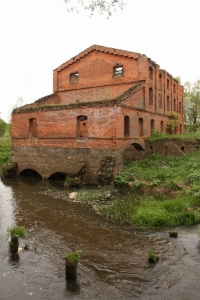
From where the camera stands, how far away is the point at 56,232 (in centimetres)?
942

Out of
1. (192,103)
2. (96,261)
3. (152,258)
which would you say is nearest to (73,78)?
(96,261)

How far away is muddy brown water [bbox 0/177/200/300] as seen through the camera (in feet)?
19.7

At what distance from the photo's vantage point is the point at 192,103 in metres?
47.2

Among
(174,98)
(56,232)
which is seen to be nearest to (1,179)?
(56,232)

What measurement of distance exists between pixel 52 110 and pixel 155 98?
31.9 feet

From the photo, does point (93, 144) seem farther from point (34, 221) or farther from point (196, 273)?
point (196, 273)

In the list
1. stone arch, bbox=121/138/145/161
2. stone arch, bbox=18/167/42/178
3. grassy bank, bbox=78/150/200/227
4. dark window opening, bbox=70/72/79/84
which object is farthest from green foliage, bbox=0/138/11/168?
grassy bank, bbox=78/150/200/227

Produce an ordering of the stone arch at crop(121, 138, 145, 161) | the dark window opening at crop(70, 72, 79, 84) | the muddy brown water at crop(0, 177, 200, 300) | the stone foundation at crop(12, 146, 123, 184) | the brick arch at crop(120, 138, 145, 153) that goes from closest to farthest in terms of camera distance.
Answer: the muddy brown water at crop(0, 177, 200, 300) < the stone foundation at crop(12, 146, 123, 184) < the brick arch at crop(120, 138, 145, 153) < the stone arch at crop(121, 138, 145, 161) < the dark window opening at crop(70, 72, 79, 84)

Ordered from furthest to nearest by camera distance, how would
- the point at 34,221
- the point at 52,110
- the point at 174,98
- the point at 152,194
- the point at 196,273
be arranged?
the point at 174,98 < the point at 52,110 < the point at 152,194 < the point at 34,221 < the point at 196,273

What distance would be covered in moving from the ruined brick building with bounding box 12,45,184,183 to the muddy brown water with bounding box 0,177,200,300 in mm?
5823

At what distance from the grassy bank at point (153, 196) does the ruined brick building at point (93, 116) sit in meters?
1.43

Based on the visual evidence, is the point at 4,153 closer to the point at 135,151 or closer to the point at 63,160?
the point at 63,160

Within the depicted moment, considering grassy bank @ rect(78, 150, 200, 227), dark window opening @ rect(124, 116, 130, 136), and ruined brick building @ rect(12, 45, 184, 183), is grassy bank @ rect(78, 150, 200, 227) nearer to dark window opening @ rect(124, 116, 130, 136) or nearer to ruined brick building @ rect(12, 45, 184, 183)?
ruined brick building @ rect(12, 45, 184, 183)

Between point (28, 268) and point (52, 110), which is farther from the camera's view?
point (52, 110)
